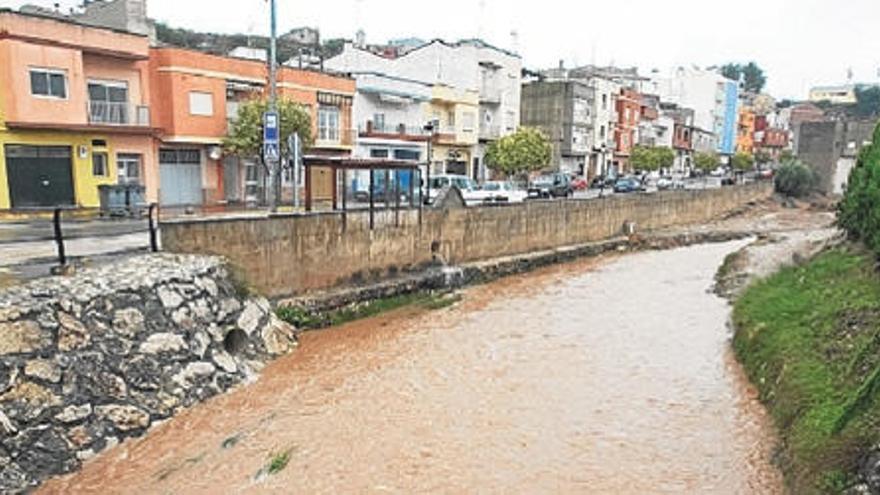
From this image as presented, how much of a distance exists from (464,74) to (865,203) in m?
33.6

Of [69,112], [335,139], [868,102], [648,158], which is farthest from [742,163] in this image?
[868,102]

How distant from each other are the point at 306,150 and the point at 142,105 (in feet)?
24.3

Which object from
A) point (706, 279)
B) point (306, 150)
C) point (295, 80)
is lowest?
point (706, 279)

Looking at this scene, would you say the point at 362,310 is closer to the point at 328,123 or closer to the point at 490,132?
the point at 328,123

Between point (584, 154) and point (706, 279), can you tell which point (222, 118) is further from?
point (584, 154)

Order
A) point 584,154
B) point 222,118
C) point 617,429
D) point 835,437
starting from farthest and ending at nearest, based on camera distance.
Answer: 1. point 584,154
2. point 222,118
3. point 617,429
4. point 835,437

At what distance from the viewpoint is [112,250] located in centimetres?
1531

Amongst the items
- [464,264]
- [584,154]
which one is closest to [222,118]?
[464,264]

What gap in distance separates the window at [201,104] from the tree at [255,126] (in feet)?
4.07

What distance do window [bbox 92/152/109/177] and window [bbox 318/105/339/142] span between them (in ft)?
35.2

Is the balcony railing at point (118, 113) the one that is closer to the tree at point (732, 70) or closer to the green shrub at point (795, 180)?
the green shrub at point (795, 180)

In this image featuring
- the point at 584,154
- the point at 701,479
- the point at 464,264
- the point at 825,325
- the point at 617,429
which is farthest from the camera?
the point at 584,154

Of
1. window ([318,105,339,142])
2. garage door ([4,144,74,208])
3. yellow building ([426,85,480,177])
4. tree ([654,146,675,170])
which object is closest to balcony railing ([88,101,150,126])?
garage door ([4,144,74,208])

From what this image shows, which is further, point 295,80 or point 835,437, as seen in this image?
point 295,80
